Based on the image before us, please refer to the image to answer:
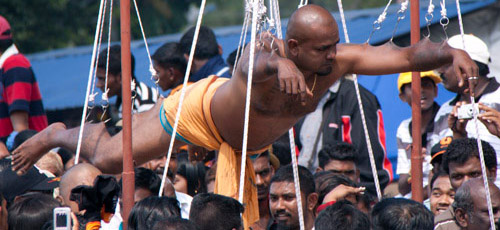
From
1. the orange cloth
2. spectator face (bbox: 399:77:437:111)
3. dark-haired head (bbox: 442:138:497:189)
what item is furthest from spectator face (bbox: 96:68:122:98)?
dark-haired head (bbox: 442:138:497:189)

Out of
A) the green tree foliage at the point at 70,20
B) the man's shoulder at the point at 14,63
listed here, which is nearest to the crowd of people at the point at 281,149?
the man's shoulder at the point at 14,63

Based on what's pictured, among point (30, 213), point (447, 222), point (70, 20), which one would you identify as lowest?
point (447, 222)

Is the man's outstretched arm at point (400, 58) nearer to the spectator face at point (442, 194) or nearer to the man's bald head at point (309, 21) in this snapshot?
the man's bald head at point (309, 21)

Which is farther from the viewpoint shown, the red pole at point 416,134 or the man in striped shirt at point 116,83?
the man in striped shirt at point 116,83

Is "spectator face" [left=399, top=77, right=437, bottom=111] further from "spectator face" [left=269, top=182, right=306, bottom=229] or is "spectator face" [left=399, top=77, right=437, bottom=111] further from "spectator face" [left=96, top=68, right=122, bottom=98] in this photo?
"spectator face" [left=96, top=68, right=122, bottom=98]

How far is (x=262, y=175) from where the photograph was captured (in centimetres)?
539

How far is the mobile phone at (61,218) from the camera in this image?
323cm

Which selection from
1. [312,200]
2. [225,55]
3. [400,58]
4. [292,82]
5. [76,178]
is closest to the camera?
[292,82]

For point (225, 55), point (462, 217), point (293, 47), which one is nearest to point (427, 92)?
point (462, 217)

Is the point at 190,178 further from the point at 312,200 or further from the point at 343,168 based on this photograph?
the point at 312,200

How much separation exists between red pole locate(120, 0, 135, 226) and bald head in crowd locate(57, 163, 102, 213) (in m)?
0.45

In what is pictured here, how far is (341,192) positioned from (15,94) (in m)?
2.97

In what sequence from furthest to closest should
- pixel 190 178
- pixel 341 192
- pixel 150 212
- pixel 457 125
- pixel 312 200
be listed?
pixel 190 178 < pixel 312 200 < pixel 457 125 < pixel 341 192 < pixel 150 212

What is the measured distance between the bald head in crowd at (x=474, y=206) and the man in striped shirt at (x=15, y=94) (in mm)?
3597
